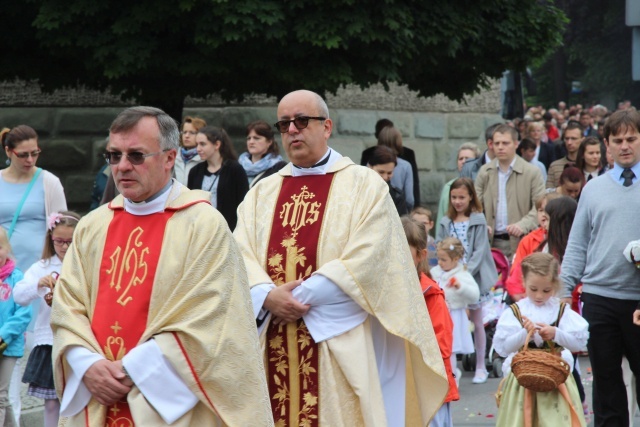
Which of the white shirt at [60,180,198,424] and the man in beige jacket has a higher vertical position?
the man in beige jacket

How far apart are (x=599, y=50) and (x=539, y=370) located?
41.4m

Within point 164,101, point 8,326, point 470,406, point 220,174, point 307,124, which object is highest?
point 164,101

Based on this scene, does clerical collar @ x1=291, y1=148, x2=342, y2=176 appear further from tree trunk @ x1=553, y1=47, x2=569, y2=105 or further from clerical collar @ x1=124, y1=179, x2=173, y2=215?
tree trunk @ x1=553, y1=47, x2=569, y2=105

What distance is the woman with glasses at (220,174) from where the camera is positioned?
396 inches

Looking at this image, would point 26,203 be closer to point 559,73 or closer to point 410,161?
point 410,161

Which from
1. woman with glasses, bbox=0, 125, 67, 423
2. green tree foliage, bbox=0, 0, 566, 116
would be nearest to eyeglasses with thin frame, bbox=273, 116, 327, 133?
woman with glasses, bbox=0, 125, 67, 423

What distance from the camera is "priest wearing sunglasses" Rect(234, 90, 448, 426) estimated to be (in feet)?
19.5

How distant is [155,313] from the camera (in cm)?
458

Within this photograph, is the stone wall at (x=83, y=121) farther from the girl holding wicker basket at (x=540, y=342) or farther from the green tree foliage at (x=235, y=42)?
the girl holding wicker basket at (x=540, y=342)

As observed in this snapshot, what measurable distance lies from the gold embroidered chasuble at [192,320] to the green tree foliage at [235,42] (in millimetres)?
7859

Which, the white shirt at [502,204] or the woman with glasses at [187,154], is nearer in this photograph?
the woman with glasses at [187,154]

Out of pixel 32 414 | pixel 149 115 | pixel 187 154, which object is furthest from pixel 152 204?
pixel 187 154

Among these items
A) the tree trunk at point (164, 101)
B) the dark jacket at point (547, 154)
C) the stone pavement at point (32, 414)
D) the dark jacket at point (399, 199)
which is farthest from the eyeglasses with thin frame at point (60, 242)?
the dark jacket at point (547, 154)

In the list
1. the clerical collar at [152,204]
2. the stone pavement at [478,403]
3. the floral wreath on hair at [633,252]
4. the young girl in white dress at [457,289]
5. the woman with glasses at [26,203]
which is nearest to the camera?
the clerical collar at [152,204]
